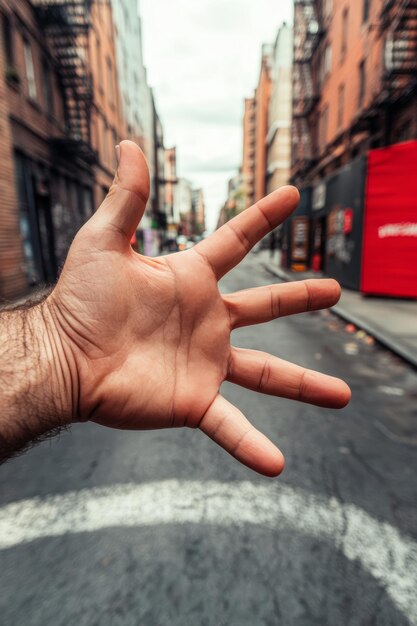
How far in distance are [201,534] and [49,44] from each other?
18.4m

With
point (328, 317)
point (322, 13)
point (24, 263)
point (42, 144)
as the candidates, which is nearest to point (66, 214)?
point (42, 144)

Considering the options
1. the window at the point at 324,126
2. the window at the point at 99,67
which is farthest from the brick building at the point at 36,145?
the window at the point at 324,126

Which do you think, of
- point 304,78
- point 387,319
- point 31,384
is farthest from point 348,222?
point 304,78

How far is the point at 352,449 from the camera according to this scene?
372cm

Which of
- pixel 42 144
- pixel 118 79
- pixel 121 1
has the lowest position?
pixel 42 144

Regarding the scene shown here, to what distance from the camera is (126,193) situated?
4.98 ft

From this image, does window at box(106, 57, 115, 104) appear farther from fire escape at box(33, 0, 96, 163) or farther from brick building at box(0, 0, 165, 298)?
fire escape at box(33, 0, 96, 163)

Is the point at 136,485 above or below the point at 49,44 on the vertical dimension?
below

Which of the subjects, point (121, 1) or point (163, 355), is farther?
point (121, 1)

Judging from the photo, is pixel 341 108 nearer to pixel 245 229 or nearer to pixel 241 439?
pixel 245 229

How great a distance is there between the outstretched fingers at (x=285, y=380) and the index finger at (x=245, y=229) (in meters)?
0.41

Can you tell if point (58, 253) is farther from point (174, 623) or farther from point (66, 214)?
point (174, 623)

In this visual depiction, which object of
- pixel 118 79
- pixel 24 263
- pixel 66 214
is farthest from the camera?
pixel 118 79

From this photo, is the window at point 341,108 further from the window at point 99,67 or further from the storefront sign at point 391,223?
the window at point 99,67
